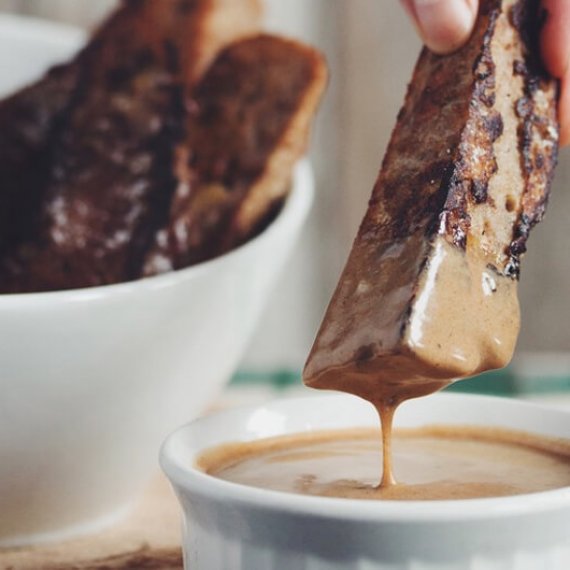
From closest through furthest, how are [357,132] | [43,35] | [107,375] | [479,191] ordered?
[479,191]
[107,375]
[43,35]
[357,132]

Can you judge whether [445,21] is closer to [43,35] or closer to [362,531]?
[362,531]

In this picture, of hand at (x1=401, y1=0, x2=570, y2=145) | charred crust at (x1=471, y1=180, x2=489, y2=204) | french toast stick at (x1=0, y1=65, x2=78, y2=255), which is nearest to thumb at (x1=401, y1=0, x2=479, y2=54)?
hand at (x1=401, y1=0, x2=570, y2=145)

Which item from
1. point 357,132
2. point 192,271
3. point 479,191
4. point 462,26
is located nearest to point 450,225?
point 479,191

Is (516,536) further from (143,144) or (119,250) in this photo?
(143,144)

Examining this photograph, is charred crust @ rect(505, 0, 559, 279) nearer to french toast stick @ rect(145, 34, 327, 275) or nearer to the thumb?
the thumb

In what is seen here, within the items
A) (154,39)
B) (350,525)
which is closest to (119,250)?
(154,39)

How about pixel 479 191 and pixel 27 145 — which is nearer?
pixel 479 191

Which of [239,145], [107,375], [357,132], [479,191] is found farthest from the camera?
[357,132]
